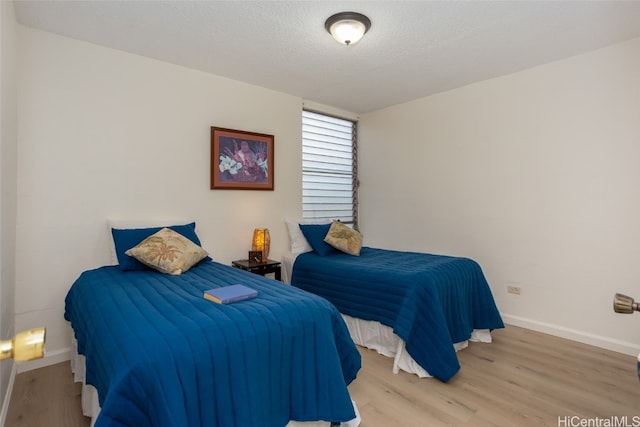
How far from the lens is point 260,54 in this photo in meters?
2.81

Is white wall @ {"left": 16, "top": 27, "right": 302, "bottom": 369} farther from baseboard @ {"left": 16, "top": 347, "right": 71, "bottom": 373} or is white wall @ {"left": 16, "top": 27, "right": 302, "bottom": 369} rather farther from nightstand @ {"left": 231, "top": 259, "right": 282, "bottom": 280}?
nightstand @ {"left": 231, "top": 259, "right": 282, "bottom": 280}

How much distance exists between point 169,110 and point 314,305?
235 cm

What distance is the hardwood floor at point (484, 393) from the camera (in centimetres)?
182

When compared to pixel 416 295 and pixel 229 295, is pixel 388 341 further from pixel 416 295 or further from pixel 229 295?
pixel 229 295

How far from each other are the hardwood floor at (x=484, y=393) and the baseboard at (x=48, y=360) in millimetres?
53

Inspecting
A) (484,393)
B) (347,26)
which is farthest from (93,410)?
(347,26)

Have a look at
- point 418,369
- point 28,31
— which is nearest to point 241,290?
point 418,369

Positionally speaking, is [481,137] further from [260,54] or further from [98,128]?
[98,128]

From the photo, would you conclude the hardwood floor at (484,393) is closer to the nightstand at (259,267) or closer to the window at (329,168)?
the nightstand at (259,267)

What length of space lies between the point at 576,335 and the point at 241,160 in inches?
139

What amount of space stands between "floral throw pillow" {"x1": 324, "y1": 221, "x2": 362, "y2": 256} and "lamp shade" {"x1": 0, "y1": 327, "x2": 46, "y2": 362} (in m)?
2.74

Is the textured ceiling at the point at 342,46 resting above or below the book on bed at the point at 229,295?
above

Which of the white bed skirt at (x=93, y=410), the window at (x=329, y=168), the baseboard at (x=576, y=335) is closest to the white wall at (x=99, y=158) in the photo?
the white bed skirt at (x=93, y=410)

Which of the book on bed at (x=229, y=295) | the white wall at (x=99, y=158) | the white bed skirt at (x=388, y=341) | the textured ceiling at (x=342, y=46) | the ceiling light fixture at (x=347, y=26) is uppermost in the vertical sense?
the textured ceiling at (x=342, y=46)
